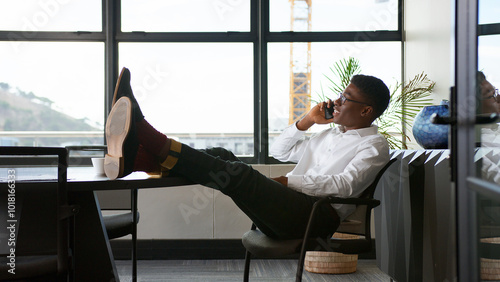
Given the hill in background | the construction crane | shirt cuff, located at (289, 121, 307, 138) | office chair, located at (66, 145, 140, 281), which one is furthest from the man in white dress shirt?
the hill in background

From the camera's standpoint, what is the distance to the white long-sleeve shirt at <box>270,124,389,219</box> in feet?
6.93

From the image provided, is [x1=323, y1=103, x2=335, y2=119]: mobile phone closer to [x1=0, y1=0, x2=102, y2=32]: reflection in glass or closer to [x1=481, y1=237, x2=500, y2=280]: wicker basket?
[x1=481, y1=237, x2=500, y2=280]: wicker basket

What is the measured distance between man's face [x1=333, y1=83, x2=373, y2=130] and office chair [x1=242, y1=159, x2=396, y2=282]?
44 cm

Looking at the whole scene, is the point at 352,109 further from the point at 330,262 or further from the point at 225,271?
the point at 225,271

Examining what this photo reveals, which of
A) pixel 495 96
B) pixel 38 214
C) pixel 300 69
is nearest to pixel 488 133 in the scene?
pixel 495 96

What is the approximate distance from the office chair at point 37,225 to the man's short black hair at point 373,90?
1.47 meters

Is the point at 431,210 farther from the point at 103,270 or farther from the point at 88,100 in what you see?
the point at 88,100

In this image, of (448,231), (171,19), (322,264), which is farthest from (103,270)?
(171,19)

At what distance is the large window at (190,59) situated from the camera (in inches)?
152

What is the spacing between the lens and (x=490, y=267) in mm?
1358

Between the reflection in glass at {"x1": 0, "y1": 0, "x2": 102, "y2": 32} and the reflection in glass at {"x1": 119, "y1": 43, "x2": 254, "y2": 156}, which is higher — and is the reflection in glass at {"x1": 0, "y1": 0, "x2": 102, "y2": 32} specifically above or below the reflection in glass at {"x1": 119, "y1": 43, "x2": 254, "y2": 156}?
above

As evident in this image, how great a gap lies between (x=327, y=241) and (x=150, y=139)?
0.80 meters

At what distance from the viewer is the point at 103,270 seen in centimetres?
192

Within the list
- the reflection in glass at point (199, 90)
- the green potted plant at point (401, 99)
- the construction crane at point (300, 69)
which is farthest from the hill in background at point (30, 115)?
the green potted plant at point (401, 99)
